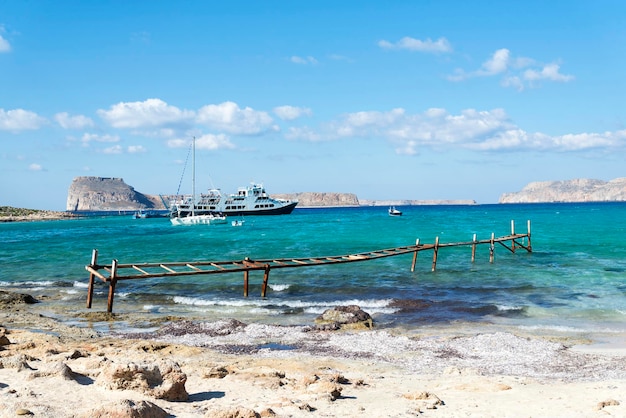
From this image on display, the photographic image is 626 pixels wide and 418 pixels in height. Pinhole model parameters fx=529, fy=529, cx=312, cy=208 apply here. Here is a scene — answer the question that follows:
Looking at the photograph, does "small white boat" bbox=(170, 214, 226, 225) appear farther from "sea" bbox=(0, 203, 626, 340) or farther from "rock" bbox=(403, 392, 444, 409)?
"rock" bbox=(403, 392, 444, 409)

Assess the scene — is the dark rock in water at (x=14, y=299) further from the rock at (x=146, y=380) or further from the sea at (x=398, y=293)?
the rock at (x=146, y=380)

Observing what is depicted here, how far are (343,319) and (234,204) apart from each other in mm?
99814

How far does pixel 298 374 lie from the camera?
10.1 m

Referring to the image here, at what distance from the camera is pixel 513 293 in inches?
831

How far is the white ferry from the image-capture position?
111250 millimetres

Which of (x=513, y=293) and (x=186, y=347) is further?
(x=513, y=293)

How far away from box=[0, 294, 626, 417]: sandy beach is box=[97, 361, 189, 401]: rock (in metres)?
0.02

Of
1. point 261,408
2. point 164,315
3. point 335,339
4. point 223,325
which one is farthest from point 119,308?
point 261,408

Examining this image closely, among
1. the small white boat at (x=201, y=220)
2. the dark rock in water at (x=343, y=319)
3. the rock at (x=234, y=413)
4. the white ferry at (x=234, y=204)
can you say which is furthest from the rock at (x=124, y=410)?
the white ferry at (x=234, y=204)

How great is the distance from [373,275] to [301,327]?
11.9 meters

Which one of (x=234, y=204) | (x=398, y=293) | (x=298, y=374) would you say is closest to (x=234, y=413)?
(x=298, y=374)

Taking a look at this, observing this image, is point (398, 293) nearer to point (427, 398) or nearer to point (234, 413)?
point (427, 398)

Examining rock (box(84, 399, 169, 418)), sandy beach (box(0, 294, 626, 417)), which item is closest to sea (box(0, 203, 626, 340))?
sandy beach (box(0, 294, 626, 417))

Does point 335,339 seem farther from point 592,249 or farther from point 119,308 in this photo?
point 592,249
